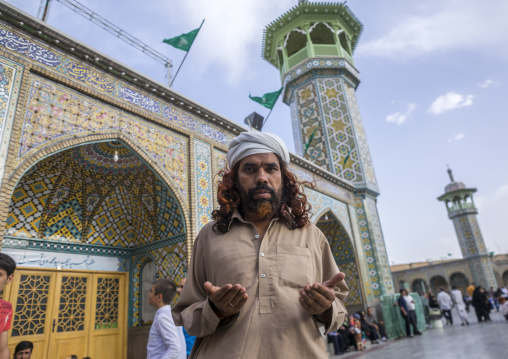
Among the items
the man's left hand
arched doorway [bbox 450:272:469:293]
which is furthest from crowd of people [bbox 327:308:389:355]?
arched doorway [bbox 450:272:469:293]

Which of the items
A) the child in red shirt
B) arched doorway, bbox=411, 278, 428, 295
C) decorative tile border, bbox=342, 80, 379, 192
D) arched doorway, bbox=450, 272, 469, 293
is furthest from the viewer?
arched doorway, bbox=411, 278, 428, 295

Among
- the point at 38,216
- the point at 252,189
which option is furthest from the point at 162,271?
the point at 252,189

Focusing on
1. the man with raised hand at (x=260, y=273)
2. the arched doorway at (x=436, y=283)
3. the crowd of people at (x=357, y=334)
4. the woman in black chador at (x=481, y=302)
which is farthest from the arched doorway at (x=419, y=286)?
the man with raised hand at (x=260, y=273)

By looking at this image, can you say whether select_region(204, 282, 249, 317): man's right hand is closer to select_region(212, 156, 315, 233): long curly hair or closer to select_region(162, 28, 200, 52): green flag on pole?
select_region(212, 156, 315, 233): long curly hair

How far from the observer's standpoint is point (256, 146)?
1404mm

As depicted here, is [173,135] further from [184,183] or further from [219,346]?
[219,346]

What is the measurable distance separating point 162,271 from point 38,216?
83.0 inches

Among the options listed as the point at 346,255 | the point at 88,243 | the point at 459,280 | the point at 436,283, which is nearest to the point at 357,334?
the point at 346,255

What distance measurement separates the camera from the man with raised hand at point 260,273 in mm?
1008

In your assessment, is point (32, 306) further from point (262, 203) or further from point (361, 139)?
point (361, 139)

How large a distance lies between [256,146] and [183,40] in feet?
18.9

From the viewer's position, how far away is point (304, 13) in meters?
12.7

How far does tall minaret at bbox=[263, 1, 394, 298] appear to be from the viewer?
10.6m

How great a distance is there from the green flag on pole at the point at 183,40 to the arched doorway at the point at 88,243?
8.16 feet
